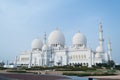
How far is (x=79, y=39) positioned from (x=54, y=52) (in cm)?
1053

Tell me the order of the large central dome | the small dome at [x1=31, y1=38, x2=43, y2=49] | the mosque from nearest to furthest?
the mosque, the large central dome, the small dome at [x1=31, y1=38, x2=43, y2=49]

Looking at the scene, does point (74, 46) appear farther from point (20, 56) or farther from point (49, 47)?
point (20, 56)

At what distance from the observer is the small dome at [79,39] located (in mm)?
72188

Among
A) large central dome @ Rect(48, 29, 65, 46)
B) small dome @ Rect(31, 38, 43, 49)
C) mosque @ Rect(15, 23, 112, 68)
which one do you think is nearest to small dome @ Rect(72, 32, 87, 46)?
mosque @ Rect(15, 23, 112, 68)

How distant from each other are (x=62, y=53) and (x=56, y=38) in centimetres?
731

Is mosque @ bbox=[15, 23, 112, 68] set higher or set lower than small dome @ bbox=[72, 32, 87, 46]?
lower

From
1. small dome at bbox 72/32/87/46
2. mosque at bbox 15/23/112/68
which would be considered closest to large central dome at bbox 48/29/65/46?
mosque at bbox 15/23/112/68

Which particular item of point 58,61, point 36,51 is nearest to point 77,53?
point 58,61

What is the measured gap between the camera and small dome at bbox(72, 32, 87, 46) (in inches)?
2842

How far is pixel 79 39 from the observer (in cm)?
7219

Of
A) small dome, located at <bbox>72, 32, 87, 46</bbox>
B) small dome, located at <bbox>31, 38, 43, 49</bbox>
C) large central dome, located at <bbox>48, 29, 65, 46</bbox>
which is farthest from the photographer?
small dome, located at <bbox>31, 38, 43, 49</bbox>

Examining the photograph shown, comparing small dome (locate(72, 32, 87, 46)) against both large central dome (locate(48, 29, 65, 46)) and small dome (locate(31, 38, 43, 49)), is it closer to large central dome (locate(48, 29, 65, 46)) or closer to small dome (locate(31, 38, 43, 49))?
large central dome (locate(48, 29, 65, 46))

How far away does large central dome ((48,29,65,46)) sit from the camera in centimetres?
7512

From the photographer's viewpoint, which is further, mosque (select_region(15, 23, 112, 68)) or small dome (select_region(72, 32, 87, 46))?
small dome (select_region(72, 32, 87, 46))
